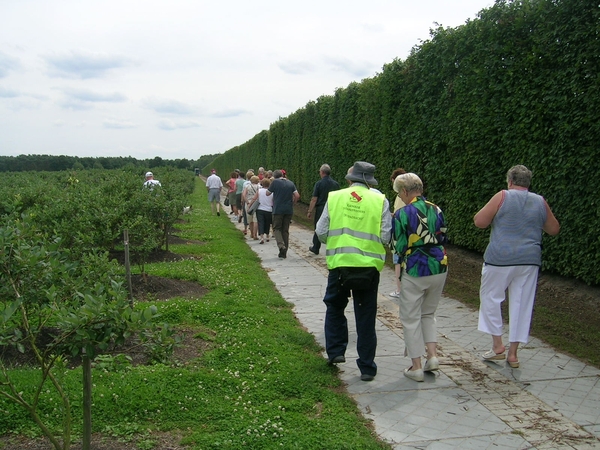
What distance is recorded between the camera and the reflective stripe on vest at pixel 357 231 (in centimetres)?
534

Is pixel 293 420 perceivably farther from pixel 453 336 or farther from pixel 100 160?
pixel 100 160

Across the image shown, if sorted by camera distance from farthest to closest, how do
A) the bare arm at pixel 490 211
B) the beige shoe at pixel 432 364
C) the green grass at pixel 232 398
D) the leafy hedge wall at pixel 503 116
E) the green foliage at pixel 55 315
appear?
the leafy hedge wall at pixel 503 116, the bare arm at pixel 490 211, the beige shoe at pixel 432 364, the green grass at pixel 232 398, the green foliage at pixel 55 315

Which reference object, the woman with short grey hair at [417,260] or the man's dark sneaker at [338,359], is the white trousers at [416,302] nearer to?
the woman with short grey hair at [417,260]

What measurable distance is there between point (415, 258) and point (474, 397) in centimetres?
128

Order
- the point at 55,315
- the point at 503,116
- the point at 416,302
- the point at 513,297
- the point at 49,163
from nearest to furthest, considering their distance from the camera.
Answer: the point at 55,315, the point at 416,302, the point at 513,297, the point at 503,116, the point at 49,163

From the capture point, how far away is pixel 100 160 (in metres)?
80.3

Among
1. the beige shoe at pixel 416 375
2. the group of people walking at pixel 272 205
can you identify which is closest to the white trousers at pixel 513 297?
the beige shoe at pixel 416 375

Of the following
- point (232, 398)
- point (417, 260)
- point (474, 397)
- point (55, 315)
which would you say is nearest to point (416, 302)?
point (417, 260)

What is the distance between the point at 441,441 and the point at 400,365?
1685 millimetres

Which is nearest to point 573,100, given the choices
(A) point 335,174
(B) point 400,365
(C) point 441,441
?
(B) point 400,365

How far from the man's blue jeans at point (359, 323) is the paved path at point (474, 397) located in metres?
0.22

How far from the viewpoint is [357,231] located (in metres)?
5.38

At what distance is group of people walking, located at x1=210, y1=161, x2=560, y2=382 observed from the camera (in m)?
5.36

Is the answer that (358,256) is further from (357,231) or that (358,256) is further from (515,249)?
(515,249)
